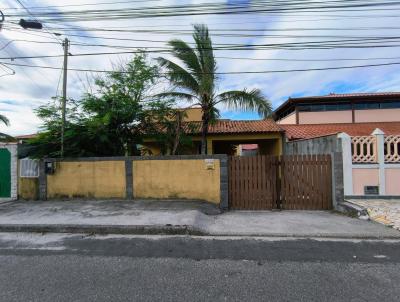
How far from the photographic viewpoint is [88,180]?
957cm

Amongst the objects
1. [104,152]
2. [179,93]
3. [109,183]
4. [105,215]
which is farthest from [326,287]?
[179,93]

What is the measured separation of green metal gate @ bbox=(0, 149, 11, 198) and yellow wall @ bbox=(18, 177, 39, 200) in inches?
17.4

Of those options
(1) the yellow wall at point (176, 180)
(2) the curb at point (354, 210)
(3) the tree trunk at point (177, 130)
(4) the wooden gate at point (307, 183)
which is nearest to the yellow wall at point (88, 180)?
(1) the yellow wall at point (176, 180)

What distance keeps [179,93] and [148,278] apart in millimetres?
9249

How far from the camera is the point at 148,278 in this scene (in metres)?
3.84

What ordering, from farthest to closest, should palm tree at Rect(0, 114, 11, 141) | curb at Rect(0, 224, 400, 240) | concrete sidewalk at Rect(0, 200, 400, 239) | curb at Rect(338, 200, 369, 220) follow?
1. palm tree at Rect(0, 114, 11, 141)
2. curb at Rect(338, 200, 369, 220)
3. concrete sidewalk at Rect(0, 200, 400, 239)
4. curb at Rect(0, 224, 400, 240)

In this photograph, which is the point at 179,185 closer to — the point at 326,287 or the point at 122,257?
the point at 122,257

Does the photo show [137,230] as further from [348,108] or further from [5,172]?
[348,108]

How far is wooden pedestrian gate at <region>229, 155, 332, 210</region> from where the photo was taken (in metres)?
8.28

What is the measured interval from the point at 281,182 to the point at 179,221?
136 inches

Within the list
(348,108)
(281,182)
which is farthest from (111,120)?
(348,108)

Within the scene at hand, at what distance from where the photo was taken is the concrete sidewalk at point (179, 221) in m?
6.07

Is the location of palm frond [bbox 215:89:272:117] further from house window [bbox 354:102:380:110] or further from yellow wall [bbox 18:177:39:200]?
house window [bbox 354:102:380:110]

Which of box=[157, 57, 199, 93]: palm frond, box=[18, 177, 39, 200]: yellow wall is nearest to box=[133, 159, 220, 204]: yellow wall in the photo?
box=[18, 177, 39, 200]: yellow wall
